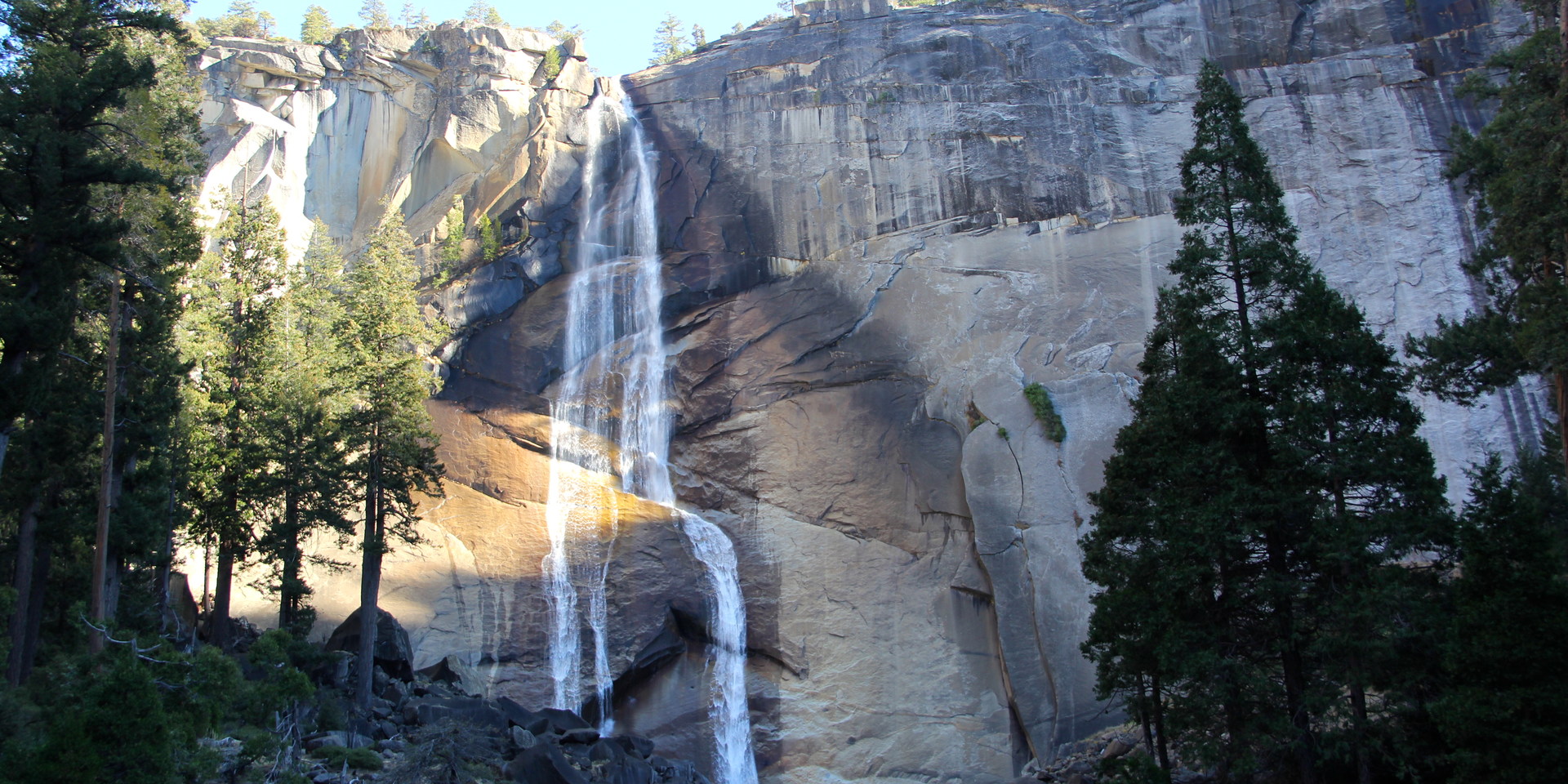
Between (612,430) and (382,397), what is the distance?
9977mm

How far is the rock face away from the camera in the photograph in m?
27.7

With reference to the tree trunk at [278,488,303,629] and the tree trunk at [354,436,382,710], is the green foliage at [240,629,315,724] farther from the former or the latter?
the tree trunk at [278,488,303,629]

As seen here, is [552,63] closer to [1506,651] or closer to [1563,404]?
[1563,404]

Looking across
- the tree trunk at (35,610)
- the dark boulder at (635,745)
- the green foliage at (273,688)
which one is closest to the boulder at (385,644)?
the dark boulder at (635,745)

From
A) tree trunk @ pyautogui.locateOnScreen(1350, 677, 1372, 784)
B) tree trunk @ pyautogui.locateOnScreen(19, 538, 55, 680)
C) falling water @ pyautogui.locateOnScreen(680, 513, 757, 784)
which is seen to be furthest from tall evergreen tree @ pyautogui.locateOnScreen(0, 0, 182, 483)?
tree trunk @ pyautogui.locateOnScreen(1350, 677, 1372, 784)

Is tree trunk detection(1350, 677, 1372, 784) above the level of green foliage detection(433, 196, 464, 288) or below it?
below

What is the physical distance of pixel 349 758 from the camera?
55.2ft

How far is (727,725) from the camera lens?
2709 centimetres

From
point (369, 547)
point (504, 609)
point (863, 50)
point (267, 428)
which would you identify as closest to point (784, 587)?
point (504, 609)

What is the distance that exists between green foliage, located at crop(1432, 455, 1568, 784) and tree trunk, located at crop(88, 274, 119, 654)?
19.0 m

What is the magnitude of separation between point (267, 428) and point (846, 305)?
55.7 ft

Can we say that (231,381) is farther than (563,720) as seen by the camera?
Yes

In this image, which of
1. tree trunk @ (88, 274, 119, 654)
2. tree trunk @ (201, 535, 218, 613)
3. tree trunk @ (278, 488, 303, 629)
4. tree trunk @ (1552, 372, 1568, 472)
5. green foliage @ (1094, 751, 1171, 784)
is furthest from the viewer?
tree trunk @ (201, 535, 218, 613)

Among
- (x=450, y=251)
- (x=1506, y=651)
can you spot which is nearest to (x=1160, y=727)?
(x=1506, y=651)
